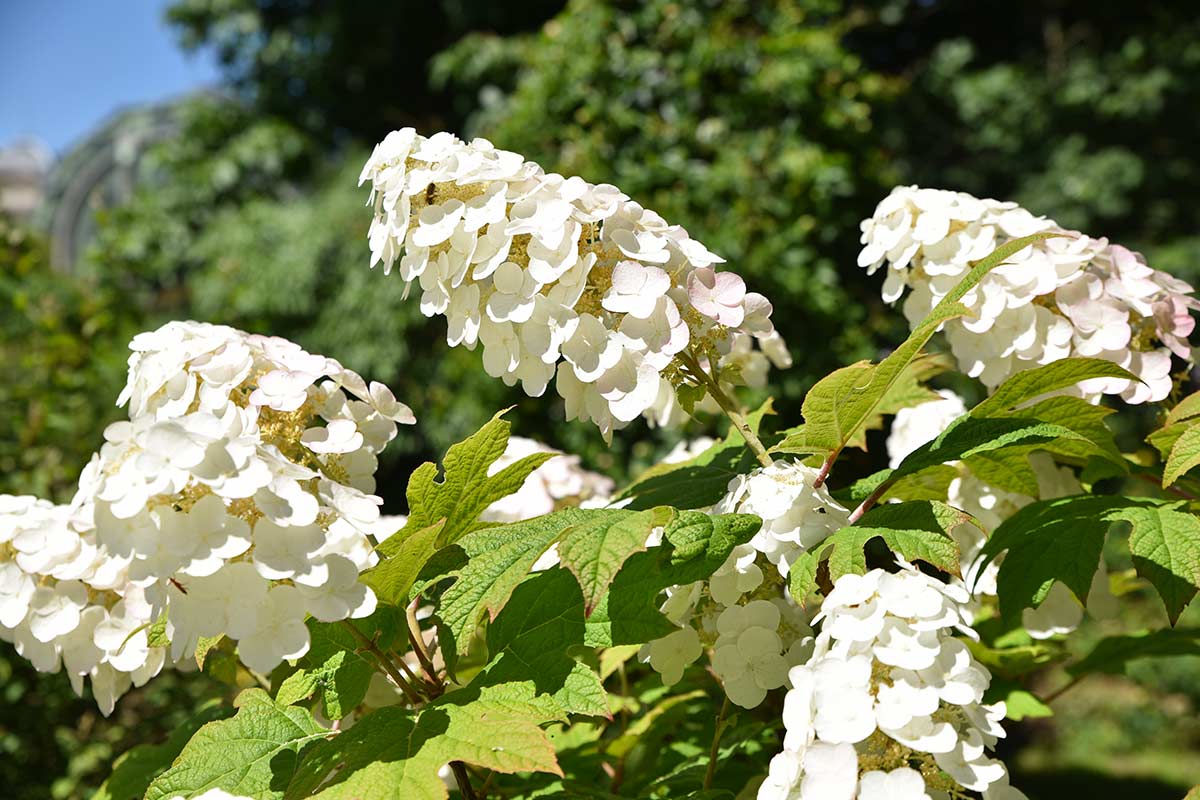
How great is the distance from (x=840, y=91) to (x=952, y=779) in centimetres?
438

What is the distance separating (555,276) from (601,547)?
30cm

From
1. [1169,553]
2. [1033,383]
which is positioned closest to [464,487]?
[1033,383]

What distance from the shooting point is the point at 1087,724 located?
7348 mm

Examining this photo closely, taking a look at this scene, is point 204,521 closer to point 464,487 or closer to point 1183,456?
point 464,487

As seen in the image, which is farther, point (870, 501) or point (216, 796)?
point (870, 501)

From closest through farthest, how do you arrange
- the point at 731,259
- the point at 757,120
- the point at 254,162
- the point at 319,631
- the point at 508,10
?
the point at 319,631 < the point at 731,259 < the point at 757,120 < the point at 508,10 < the point at 254,162

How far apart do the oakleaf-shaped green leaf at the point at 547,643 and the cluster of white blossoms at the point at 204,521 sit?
0.60 ft

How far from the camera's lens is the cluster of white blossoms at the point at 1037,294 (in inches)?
54.0

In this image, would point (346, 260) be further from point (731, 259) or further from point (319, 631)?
point (319, 631)

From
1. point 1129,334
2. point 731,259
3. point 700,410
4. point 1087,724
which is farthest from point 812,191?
point 1087,724

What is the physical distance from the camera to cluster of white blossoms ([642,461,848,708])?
106 cm

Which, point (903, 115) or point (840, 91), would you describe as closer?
point (840, 91)

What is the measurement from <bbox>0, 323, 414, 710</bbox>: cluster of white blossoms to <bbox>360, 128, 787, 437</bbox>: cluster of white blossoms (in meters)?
0.19

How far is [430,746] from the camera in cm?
94
